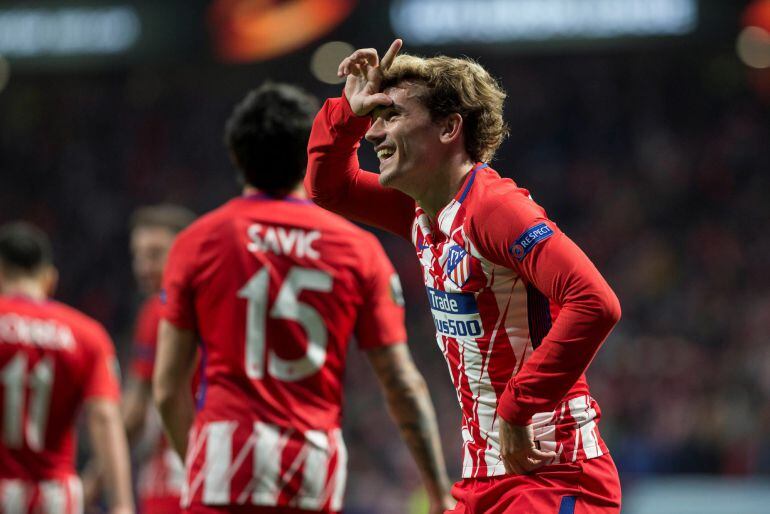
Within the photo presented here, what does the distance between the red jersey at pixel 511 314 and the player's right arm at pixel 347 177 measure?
0.76 ft

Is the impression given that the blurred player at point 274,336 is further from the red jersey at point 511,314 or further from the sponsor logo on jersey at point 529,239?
the sponsor logo on jersey at point 529,239

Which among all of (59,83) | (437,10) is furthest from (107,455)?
(59,83)

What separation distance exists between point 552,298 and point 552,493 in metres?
0.49

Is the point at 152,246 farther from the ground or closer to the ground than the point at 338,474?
farther from the ground

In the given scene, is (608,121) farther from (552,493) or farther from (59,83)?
(552,493)

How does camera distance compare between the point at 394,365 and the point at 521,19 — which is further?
the point at 521,19

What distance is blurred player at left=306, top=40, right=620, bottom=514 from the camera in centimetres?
266

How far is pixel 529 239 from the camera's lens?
268 centimetres

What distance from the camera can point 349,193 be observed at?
135 inches

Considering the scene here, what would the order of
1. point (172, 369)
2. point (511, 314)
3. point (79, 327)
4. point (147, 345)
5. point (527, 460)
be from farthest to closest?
point (147, 345) < point (79, 327) < point (172, 369) < point (511, 314) < point (527, 460)

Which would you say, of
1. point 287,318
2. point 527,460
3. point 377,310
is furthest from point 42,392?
point 527,460

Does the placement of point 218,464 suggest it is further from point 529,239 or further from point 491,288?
point 529,239

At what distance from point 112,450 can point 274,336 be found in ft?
5.25

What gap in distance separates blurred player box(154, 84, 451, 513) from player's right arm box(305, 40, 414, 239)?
0.31m
